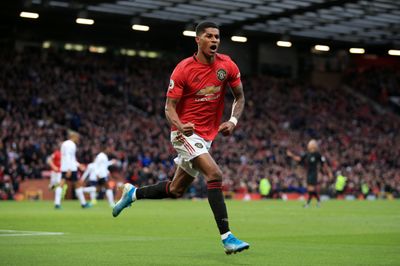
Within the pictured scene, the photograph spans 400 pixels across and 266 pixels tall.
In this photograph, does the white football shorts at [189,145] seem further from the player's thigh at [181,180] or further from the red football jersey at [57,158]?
the red football jersey at [57,158]

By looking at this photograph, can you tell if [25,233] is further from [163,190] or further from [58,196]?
[58,196]

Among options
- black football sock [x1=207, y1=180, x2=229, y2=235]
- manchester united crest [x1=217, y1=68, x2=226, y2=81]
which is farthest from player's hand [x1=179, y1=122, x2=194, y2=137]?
manchester united crest [x1=217, y1=68, x2=226, y2=81]

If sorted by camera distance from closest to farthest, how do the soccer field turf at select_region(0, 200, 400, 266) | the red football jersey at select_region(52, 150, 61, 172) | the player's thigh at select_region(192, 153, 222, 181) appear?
1. the soccer field turf at select_region(0, 200, 400, 266)
2. the player's thigh at select_region(192, 153, 222, 181)
3. the red football jersey at select_region(52, 150, 61, 172)

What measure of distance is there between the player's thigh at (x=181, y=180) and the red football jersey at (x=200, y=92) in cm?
73

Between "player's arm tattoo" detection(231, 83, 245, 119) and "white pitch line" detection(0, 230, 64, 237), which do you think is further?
"white pitch line" detection(0, 230, 64, 237)

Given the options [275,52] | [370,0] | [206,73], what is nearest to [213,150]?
[370,0]

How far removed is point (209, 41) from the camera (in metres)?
9.92

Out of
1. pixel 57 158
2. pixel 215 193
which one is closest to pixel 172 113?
pixel 215 193

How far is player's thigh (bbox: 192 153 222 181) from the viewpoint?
9.70m

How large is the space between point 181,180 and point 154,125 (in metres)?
34.1

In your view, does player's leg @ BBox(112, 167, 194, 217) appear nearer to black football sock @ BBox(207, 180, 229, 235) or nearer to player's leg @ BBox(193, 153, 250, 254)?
player's leg @ BBox(193, 153, 250, 254)

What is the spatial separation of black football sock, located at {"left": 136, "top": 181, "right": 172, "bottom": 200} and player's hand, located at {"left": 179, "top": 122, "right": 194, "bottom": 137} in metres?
1.32

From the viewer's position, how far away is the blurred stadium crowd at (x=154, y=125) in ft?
124

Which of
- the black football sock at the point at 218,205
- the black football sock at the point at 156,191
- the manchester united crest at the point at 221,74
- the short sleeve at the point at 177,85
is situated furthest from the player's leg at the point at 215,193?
the black football sock at the point at 156,191
